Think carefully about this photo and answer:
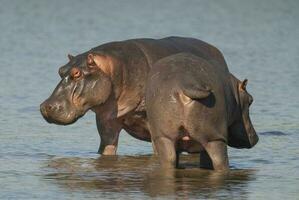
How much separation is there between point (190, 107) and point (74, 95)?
5.37ft

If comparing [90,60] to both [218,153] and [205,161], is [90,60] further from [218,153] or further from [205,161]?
[218,153]

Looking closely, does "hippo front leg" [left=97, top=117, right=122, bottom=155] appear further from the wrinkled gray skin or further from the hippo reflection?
the wrinkled gray skin

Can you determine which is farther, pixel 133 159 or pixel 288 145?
pixel 288 145

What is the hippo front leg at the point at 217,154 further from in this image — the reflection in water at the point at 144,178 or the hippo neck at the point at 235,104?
the hippo neck at the point at 235,104

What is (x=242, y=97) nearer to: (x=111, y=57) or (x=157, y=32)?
(x=111, y=57)

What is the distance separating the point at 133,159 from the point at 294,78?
778cm

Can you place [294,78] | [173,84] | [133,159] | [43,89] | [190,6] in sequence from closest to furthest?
[173,84] < [133,159] < [43,89] < [294,78] < [190,6]

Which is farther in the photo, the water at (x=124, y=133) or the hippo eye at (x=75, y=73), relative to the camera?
the hippo eye at (x=75, y=73)

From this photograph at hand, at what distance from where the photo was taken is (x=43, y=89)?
61.5ft

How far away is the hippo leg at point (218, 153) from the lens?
11.7m

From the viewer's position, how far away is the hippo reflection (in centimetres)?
1263

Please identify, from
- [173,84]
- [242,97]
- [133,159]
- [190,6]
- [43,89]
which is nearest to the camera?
[173,84]

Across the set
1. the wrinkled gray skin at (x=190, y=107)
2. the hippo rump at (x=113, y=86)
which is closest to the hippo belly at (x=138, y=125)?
the hippo rump at (x=113, y=86)

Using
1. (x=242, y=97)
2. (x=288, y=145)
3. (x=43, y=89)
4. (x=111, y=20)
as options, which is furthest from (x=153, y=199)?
(x=111, y=20)
